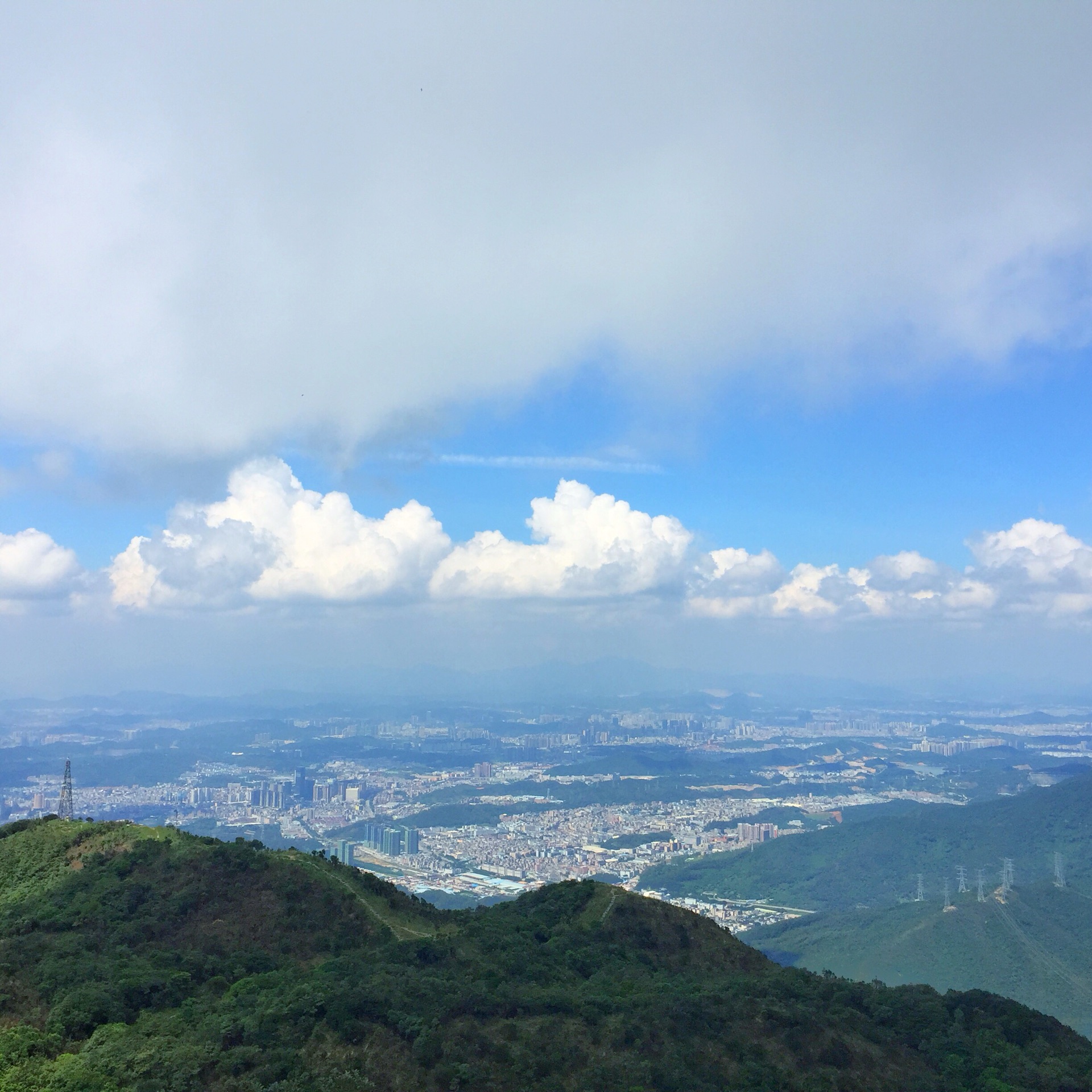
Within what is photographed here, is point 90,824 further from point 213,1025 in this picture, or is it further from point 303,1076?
point 303,1076

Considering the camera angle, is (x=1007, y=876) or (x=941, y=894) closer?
(x=1007, y=876)

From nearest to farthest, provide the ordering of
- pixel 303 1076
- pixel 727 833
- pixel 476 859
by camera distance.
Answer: pixel 303 1076 < pixel 476 859 < pixel 727 833

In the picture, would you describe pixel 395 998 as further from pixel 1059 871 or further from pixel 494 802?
pixel 494 802

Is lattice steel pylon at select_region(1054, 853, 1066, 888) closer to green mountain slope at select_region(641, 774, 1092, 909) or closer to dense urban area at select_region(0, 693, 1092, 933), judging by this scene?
green mountain slope at select_region(641, 774, 1092, 909)

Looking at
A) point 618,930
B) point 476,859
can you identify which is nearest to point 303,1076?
point 618,930

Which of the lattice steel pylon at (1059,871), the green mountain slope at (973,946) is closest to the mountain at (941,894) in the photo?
the green mountain slope at (973,946)

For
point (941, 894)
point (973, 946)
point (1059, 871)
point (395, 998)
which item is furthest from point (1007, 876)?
point (395, 998)
